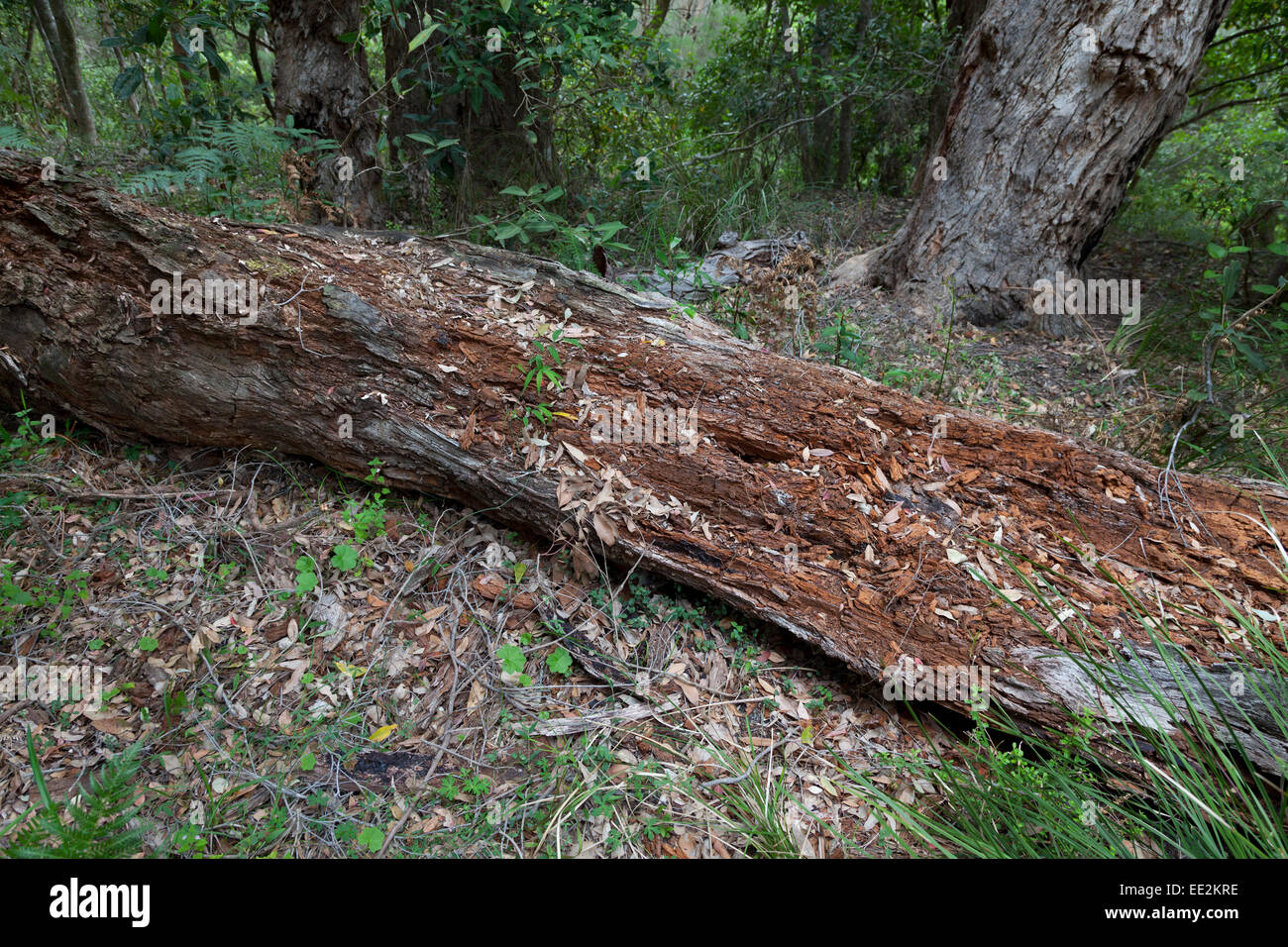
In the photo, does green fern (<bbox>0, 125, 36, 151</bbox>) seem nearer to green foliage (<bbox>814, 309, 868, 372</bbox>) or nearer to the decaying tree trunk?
the decaying tree trunk

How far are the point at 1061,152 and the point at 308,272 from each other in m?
4.35

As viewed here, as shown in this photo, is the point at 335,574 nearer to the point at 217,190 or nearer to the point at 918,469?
the point at 918,469

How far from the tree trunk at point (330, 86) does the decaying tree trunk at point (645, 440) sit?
1.65 meters

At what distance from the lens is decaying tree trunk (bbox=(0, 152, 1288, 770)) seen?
2283 mm

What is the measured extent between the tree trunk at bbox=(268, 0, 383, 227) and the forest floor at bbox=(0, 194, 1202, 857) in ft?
7.66

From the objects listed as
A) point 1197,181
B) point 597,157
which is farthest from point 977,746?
point 1197,181

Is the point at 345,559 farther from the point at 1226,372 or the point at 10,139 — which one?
the point at 1226,372

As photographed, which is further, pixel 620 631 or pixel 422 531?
pixel 422 531

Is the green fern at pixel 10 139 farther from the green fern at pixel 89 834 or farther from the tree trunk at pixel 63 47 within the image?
the green fern at pixel 89 834

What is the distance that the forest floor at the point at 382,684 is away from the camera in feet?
6.33

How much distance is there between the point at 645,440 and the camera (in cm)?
260

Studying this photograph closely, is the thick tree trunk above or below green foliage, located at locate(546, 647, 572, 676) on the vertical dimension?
above

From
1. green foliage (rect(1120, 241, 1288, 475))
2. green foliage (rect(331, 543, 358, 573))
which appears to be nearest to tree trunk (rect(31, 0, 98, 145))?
green foliage (rect(331, 543, 358, 573))

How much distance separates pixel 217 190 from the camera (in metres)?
3.82
